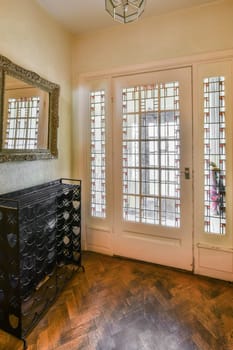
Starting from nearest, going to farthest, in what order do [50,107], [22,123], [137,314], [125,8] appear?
[125,8] < [137,314] < [22,123] < [50,107]

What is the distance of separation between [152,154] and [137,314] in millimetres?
1551

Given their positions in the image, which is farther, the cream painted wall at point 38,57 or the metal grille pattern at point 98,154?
the metal grille pattern at point 98,154

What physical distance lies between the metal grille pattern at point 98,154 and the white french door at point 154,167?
6.6 inches

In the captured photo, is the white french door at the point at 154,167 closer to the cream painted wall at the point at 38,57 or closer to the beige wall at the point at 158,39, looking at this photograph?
the beige wall at the point at 158,39

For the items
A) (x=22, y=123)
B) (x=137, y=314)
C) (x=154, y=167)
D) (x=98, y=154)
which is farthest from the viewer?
(x=98, y=154)

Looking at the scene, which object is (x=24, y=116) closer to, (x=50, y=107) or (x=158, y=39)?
(x=50, y=107)

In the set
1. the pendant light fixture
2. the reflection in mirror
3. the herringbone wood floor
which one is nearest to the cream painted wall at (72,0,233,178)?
the reflection in mirror

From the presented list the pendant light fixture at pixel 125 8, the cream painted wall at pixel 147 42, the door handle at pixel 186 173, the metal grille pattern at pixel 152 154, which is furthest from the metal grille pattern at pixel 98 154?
the pendant light fixture at pixel 125 8

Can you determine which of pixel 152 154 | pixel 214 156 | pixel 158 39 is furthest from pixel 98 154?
pixel 158 39

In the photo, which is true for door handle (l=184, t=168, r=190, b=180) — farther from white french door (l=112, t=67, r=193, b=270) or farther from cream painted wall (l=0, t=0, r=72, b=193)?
cream painted wall (l=0, t=0, r=72, b=193)

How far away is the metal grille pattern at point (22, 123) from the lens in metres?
1.82

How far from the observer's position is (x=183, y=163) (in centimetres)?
234

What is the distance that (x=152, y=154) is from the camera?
246 cm

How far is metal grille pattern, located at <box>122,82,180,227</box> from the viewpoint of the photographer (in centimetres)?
237
